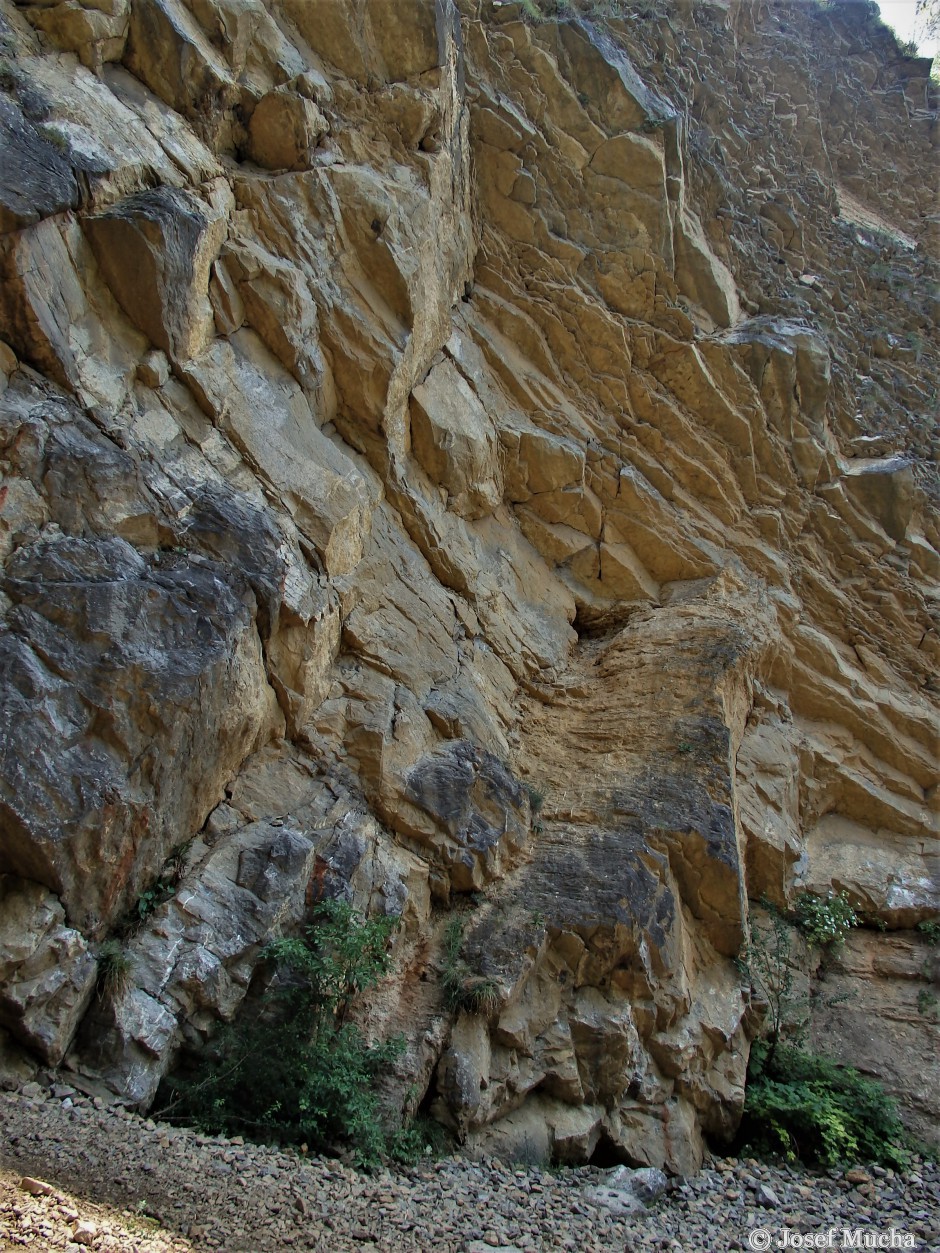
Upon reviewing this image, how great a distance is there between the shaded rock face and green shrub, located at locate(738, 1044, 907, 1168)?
1.26 ft

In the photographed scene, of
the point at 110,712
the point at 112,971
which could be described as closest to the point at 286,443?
the point at 110,712

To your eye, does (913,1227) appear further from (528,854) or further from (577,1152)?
(528,854)

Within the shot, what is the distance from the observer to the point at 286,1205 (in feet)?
16.4

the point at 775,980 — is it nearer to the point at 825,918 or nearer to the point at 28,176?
the point at 825,918

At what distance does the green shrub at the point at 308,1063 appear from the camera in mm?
6016

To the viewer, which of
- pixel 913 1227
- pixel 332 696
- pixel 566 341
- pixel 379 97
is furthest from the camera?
pixel 566 341

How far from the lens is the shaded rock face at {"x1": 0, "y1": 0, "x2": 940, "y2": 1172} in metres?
6.46

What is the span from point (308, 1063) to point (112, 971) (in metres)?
1.62

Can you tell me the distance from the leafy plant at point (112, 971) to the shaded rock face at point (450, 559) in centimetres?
9

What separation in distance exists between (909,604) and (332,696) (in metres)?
9.68

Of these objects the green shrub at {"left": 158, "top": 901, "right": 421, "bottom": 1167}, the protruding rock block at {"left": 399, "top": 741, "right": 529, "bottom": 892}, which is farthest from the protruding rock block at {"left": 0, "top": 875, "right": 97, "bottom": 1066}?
the protruding rock block at {"left": 399, "top": 741, "right": 529, "bottom": 892}

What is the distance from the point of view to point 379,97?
36.7 ft

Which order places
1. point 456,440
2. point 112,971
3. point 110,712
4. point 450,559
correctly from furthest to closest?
point 456,440, point 450,559, point 110,712, point 112,971

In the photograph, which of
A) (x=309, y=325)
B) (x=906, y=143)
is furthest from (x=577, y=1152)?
(x=906, y=143)
